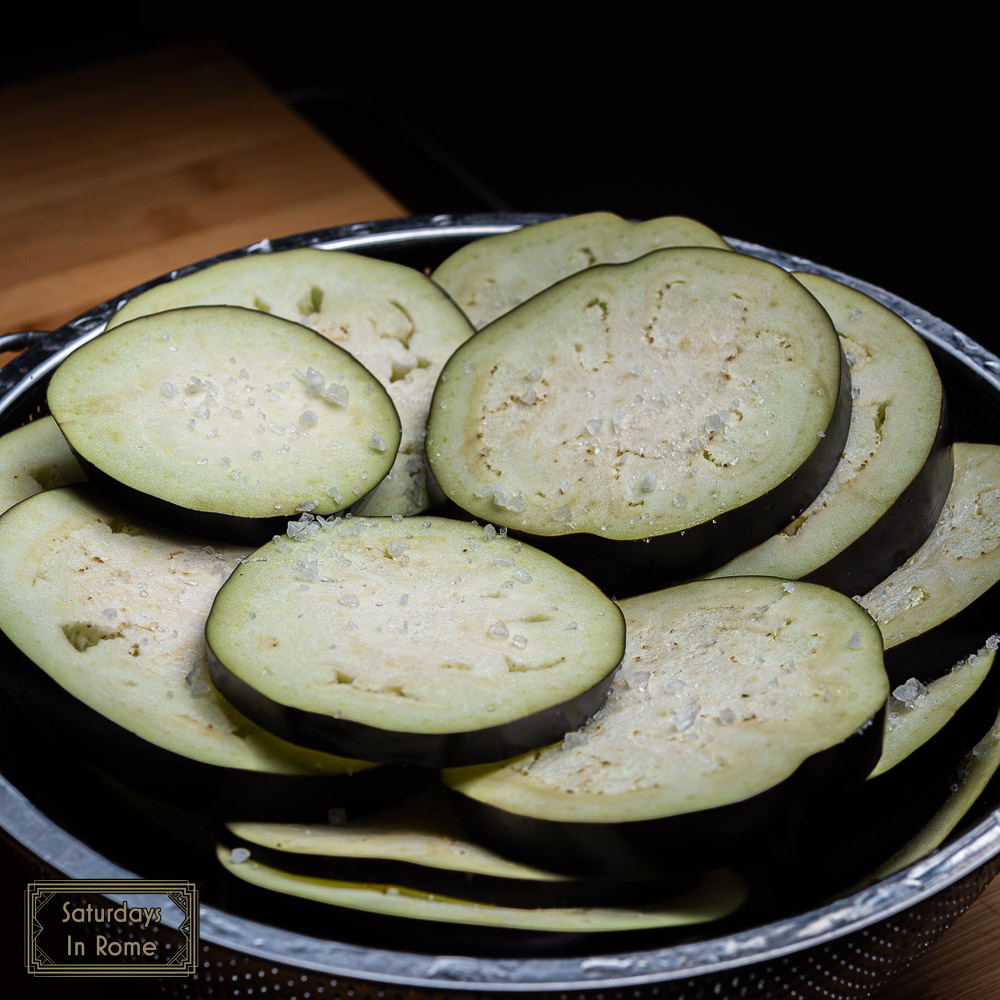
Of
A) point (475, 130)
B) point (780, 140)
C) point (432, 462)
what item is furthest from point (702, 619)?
point (475, 130)

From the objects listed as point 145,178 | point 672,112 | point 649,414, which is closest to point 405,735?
point 649,414

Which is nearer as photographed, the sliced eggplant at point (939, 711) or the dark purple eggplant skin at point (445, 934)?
the dark purple eggplant skin at point (445, 934)

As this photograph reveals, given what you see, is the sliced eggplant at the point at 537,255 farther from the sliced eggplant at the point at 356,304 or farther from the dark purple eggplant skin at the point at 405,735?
the dark purple eggplant skin at the point at 405,735

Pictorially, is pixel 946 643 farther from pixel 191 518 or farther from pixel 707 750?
pixel 191 518

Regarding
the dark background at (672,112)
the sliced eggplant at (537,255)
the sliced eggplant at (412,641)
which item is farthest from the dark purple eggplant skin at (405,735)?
the dark background at (672,112)

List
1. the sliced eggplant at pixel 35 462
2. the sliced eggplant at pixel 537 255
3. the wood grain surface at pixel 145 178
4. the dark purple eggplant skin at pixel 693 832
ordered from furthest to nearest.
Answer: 1. the wood grain surface at pixel 145 178
2. the sliced eggplant at pixel 537 255
3. the sliced eggplant at pixel 35 462
4. the dark purple eggplant skin at pixel 693 832

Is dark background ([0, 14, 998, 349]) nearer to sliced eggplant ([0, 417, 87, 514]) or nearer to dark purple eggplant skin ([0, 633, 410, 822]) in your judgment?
sliced eggplant ([0, 417, 87, 514])
